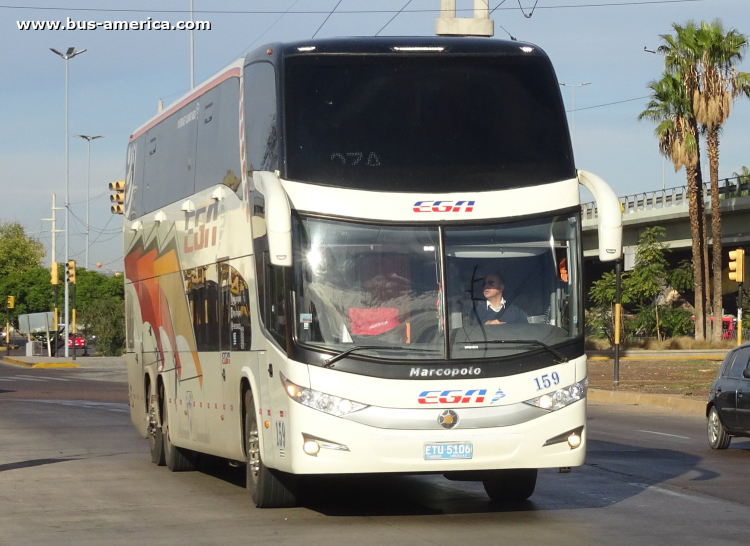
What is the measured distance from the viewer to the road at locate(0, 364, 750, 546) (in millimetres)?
9938

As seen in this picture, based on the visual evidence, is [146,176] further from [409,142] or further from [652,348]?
[652,348]

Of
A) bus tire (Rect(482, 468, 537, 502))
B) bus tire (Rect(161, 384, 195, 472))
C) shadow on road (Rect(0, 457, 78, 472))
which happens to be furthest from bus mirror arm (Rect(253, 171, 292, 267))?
shadow on road (Rect(0, 457, 78, 472))

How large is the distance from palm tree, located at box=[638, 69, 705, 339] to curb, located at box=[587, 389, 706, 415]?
26.6 m

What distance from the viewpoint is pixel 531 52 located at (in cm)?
1135

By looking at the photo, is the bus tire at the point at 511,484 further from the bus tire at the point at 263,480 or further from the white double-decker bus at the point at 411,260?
the bus tire at the point at 263,480

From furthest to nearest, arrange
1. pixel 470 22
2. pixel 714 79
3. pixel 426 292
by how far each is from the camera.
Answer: pixel 714 79 → pixel 470 22 → pixel 426 292

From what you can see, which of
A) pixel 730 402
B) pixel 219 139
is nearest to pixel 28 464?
pixel 219 139

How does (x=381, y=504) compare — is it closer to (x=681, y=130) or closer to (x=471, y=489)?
(x=471, y=489)

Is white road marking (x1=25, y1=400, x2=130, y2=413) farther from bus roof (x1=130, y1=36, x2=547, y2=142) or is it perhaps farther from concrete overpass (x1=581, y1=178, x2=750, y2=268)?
concrete overpass (x1=581, y1=178, x2=750, y2=268)

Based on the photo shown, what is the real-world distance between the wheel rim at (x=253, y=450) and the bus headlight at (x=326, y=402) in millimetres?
1367

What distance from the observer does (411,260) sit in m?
10.5

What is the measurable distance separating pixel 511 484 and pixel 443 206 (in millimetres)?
2868

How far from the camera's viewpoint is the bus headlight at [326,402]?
10188 mm

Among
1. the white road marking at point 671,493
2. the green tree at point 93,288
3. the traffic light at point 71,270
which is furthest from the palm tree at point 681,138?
A: the green tree at point 93,288
